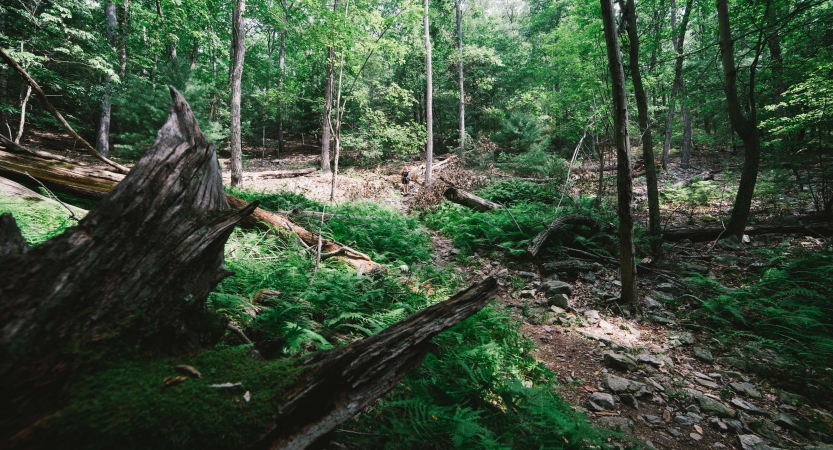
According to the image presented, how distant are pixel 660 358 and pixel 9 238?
5.68 metres

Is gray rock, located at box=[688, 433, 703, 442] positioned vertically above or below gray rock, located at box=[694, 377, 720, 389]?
below

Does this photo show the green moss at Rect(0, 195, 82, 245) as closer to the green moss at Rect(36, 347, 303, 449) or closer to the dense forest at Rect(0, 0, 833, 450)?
the dense forest at Rect(0, 0, 833, 450)

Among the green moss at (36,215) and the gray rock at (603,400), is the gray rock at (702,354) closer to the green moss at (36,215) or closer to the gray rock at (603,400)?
the gray rock at (603,400)

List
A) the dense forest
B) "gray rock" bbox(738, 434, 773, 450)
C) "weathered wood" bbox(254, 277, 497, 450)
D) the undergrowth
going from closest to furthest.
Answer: the dense forest
"weathered wood" bbox(254, 277, 497, 450)
"gray rock" bbox(738, 434, 773, 450)
the undergrowth

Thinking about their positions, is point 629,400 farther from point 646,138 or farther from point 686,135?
point 686,135

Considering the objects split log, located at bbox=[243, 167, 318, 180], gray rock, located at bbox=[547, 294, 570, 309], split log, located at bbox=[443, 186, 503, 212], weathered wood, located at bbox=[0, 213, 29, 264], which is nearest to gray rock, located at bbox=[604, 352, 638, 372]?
gray rock, located at bbox=[547, 294, 570, 309]

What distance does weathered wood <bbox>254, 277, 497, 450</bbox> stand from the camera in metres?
1.47

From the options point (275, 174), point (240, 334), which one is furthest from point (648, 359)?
point (275, 174)

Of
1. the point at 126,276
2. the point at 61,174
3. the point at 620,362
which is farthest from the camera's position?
the point at 61,174

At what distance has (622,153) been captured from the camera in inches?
185

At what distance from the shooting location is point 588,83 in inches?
451

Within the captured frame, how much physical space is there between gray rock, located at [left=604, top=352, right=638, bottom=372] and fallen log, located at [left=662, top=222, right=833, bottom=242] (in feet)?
13.5

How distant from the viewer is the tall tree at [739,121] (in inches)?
258

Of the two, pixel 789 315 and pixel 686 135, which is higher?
pixel 686 135
